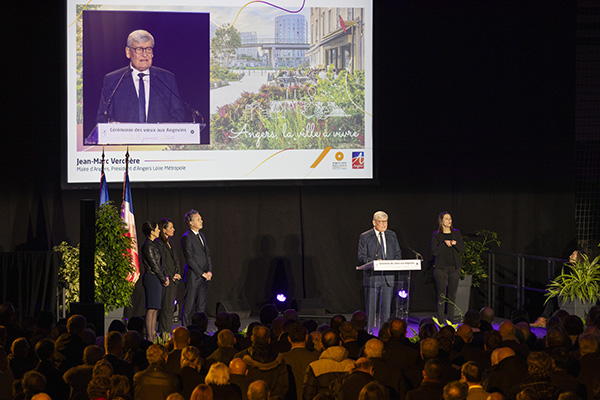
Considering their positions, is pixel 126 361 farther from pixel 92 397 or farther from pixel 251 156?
pixel 251 156

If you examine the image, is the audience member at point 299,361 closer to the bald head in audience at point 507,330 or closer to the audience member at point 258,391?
the audience member at point 258,391

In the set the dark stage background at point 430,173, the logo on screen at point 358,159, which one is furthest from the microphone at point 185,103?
the logo on screen at point 358,159

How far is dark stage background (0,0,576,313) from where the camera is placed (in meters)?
11.0

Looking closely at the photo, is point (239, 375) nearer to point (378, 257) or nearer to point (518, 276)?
point (378, 257)

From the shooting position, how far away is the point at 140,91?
1049cm

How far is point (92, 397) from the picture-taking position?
4.04 meters

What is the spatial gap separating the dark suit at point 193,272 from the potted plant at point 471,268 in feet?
10.5

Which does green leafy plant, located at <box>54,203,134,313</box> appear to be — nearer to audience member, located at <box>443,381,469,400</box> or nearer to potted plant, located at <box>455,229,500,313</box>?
potted plant, located at <box>455,229,500,313</box>

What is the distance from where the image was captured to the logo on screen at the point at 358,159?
35.7 feet

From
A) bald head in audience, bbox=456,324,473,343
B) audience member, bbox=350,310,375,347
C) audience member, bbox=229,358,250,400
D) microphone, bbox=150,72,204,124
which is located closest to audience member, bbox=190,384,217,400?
audience member, bbox=229,358,250,400

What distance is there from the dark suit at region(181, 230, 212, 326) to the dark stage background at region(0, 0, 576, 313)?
167 cm

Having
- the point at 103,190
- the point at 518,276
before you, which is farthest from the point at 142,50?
the point at 518,276

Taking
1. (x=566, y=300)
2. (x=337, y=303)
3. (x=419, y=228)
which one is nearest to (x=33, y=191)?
(x=337, y=303)

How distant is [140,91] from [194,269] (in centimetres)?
260
